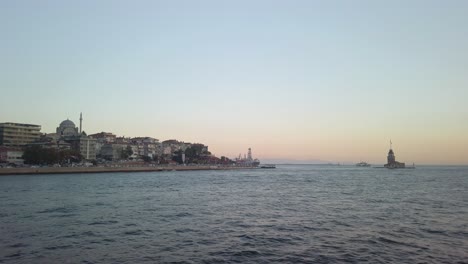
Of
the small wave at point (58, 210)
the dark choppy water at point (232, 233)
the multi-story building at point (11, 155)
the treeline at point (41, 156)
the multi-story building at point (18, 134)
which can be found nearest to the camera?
the dark choppy water at point (232, 233)

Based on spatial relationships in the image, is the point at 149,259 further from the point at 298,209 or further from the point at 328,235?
the point at 298,209

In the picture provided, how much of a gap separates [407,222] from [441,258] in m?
10.4

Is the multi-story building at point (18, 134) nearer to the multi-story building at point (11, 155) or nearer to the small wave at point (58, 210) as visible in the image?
the multi-story building at point (11, 155)

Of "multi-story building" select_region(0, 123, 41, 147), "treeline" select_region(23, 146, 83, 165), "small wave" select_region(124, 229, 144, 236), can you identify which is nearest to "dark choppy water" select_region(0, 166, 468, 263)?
"small wave" select_region(124, 229, 144, 236)

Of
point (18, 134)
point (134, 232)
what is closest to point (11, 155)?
point (18, 134)

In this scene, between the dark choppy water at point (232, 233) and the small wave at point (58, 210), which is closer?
the dark choppy water at point (232, 233)

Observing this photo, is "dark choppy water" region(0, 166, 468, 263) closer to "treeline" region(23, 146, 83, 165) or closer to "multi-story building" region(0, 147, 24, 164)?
"treeline" region(23, 146, 83, 165)

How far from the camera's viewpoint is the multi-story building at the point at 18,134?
178 m

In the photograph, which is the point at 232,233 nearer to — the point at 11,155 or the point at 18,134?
the point at 11,155

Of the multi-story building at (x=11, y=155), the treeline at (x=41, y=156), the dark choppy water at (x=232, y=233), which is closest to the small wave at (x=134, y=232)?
the dark choppy water at (x=232, y=233)

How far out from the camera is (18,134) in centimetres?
18462

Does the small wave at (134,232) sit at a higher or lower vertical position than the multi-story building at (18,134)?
lower

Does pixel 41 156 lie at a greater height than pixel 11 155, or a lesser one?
lesser

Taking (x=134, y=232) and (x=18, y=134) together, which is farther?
(x=18, y=134)
